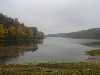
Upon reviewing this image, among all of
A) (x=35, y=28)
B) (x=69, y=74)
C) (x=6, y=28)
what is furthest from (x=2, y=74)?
(x=35, y=28)

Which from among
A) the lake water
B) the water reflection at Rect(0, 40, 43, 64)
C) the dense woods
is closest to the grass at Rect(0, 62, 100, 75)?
the lake water

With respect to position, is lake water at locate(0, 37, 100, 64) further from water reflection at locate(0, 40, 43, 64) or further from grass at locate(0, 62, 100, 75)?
grass at locate(0, 62, 100, 75)

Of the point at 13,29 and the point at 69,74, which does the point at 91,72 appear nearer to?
the point at 69,74

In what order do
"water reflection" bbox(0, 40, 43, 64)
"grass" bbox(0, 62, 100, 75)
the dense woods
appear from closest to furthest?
"grass" bbox(0, 62, 100, 75) → "water reflection" bbox(0, 40, 43, 64) → the dense woods

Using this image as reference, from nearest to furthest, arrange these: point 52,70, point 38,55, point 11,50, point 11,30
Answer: point 52,70
point 38,55
point 11,50
point 11,30

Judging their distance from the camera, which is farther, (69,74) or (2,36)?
(2,36)

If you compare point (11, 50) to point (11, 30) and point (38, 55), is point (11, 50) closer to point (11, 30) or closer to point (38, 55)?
point (38, 55)

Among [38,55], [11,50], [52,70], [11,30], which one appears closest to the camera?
[52,70]

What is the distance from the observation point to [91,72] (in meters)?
16.9

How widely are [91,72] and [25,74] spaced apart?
191 inches

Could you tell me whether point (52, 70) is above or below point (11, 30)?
below

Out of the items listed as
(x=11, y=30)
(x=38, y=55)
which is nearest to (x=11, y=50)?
(x=38, y=55)

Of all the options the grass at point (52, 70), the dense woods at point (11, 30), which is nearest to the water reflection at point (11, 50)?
the dense woods at point (11, 30)

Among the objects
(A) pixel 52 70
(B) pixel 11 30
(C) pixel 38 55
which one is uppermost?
(B) pixel 11 30
